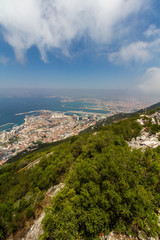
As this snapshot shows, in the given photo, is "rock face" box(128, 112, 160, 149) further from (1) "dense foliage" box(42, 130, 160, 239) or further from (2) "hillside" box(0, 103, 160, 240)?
(1) "dense foliage" box(42, 130, 160, 239)

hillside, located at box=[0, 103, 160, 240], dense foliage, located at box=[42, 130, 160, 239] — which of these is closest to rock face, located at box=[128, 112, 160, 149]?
hillside, located at box=[0, 103, 160, 240]

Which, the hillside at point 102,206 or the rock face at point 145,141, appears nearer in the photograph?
the hillside at point 102,206

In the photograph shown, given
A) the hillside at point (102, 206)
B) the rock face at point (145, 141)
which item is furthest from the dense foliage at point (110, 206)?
the rock face at point (145, 141)

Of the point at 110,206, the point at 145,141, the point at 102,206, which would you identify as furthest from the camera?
the point at 145,141

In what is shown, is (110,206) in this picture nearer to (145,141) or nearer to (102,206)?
(102,206)

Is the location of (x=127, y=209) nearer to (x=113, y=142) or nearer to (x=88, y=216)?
(x=88, y=216)

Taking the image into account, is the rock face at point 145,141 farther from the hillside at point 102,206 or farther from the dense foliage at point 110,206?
the dense foliage at point 110,206

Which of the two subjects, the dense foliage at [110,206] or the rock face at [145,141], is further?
the rock face at [145,141]

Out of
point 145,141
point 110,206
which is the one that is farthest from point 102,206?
point 145,141

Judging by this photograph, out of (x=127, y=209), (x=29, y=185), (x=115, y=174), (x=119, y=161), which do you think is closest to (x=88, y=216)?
(x=127, y=209)

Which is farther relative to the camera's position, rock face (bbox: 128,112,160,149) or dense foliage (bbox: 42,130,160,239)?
rock face (bbox: 128,112,160,149)

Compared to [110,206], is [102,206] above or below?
below

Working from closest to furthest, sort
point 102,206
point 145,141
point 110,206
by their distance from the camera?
1. point 110,206
2. point 102,206
3. point 145,141
